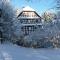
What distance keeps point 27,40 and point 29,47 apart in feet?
0.45

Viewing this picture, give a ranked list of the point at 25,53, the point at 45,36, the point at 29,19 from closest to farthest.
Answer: the point at 25,53
the point at 29,19
the point at 45,36

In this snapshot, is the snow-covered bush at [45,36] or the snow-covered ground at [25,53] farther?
the snow-covered bush at [45,36]

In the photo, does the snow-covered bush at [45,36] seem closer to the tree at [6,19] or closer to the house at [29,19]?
the house at [29,19]

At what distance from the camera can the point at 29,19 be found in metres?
5.17

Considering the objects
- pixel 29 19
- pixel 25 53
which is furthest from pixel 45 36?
pixel 25 53

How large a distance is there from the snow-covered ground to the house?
375 millimetres

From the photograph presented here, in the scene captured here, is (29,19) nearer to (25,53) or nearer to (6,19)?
(6,19)

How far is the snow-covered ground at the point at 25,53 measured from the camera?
14.7 feet

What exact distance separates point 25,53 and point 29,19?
0.73 meters

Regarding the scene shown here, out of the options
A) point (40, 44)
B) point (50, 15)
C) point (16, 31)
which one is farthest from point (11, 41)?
point (50, 15)

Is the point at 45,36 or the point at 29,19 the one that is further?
the point at 45,36

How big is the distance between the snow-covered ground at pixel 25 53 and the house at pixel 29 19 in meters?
0.37

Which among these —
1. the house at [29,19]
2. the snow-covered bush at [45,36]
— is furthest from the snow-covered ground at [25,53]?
the house at [29,19]

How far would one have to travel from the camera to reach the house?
5.14 metres
